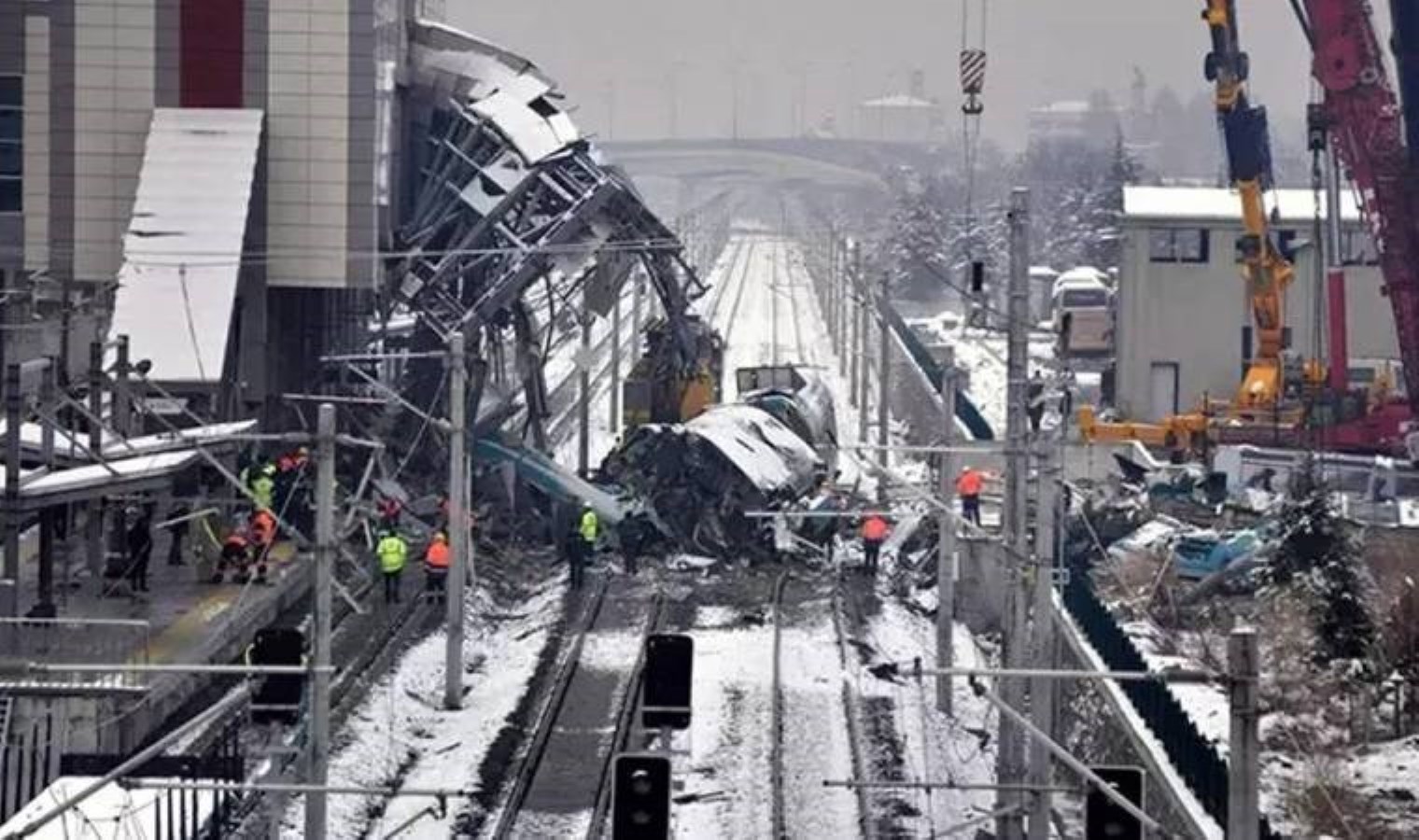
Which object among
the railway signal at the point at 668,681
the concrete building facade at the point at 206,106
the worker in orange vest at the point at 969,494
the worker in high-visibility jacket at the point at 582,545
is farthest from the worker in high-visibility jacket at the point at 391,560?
the railway signal at the point at 668,681

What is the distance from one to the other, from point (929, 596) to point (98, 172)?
13.1 m

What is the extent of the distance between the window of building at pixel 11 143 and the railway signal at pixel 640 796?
30.0m

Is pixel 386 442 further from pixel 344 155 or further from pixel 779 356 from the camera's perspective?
pixel 779 356

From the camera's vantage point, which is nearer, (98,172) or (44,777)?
(44,777)

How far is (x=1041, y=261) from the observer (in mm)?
109500

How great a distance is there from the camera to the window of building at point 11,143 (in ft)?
140

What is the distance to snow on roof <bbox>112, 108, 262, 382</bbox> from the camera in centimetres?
Answer: 3894

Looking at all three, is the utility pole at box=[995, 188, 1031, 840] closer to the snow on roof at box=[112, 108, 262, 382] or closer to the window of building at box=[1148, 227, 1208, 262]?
the snow on roof at box=[112, 108, 262, 382]

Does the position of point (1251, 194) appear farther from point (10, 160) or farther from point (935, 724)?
point (935, 724)

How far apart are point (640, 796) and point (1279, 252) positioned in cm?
4068

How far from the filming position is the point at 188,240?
40.4 m

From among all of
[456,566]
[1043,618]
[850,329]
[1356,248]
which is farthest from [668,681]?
[850,329]

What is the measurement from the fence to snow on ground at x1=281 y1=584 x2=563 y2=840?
17.1ft

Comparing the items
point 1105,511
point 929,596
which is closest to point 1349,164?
point 1105,511
